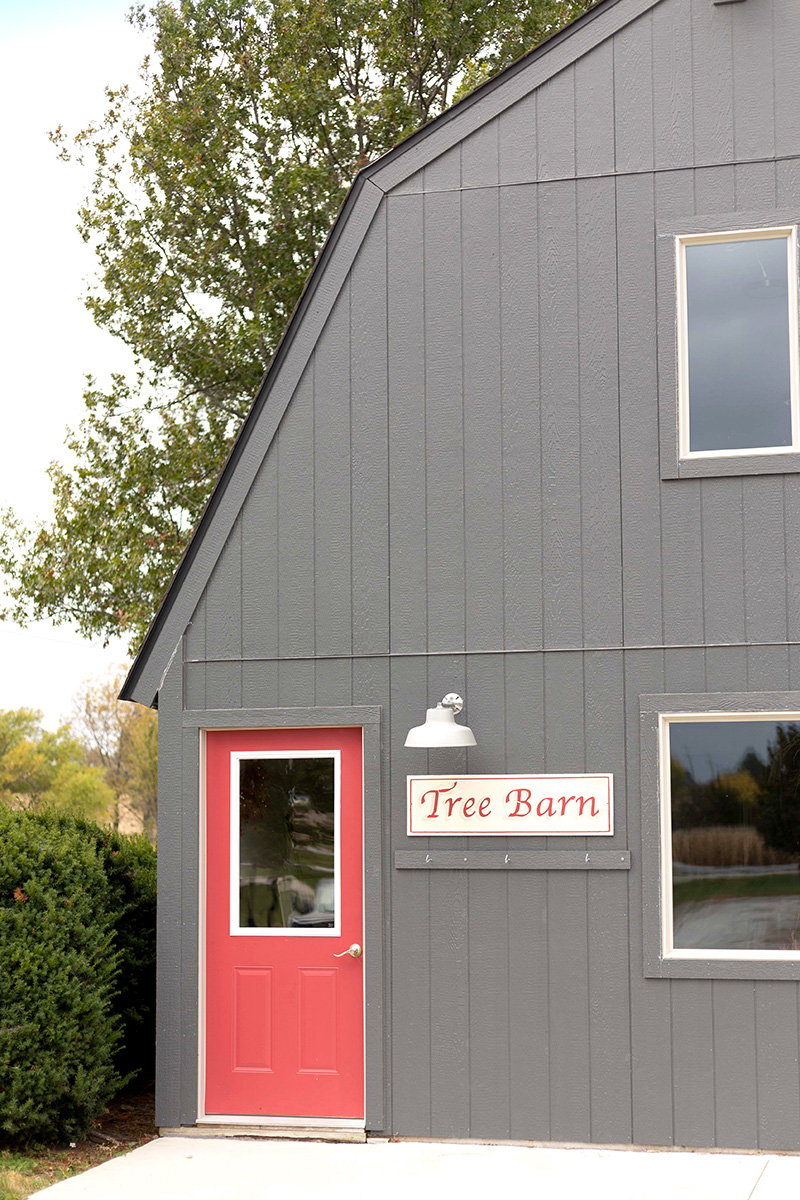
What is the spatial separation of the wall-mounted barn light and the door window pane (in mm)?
848

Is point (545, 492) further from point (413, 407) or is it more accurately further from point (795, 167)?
point (795, 167)

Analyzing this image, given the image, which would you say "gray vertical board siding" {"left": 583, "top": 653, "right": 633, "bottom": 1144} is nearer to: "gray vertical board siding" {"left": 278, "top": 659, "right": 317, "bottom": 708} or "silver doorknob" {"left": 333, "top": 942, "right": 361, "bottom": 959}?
"silver doorknob" {"left": 333, "top": 942, "right": 361, "bottom": 959}

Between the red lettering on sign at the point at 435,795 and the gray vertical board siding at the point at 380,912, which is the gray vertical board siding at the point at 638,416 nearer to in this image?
the red lettering on sign at the point at 435,795

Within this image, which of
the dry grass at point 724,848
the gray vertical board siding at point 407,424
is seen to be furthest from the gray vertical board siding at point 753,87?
the dry grass at point 724,848

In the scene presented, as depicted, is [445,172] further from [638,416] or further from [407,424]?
[638,416]

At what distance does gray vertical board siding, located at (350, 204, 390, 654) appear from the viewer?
7.36m

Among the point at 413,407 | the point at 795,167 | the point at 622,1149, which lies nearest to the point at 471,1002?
the point at 622,1149

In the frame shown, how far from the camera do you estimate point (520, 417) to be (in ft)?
23.9

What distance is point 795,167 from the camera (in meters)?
6.96

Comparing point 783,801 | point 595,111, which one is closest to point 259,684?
point 783,801

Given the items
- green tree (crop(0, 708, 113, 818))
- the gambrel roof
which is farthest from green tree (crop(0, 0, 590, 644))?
green tree (crop(0, 708, 113, 818))

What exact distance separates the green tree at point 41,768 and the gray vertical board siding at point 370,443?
2906 centimetres

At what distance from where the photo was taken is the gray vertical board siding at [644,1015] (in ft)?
21.8

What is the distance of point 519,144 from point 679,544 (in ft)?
8.46
